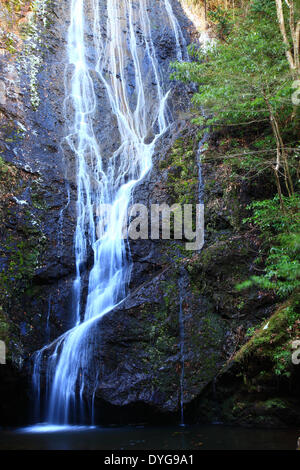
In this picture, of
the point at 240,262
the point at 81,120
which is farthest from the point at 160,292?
the point at 81,120

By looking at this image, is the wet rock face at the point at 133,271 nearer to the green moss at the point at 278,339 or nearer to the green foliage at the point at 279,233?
the green foliage at the point at 279,233

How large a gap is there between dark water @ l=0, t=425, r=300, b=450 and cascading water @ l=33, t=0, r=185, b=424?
0.89 meters

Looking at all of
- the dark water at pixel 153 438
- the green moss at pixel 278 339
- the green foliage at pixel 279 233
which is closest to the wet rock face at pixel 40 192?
the dark water at pixel 153 438

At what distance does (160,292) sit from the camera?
7.97 meters

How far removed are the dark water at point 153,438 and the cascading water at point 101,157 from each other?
35.2 inches

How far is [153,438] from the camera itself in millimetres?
5605

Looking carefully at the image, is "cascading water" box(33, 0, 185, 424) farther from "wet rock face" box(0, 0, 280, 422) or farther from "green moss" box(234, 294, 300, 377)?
"green moss" box(234, 294, 300, 377)

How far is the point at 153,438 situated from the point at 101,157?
9393 millimetres

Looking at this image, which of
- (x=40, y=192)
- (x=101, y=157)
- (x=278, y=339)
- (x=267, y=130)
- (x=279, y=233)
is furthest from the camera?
(x=101, y=157)

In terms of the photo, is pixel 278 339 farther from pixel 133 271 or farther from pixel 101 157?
pixel 101 157

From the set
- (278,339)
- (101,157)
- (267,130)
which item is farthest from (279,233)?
(101,157)

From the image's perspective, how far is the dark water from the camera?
4.99m

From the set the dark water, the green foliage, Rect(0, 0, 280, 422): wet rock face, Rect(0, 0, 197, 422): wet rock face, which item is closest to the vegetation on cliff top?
the green foliage
